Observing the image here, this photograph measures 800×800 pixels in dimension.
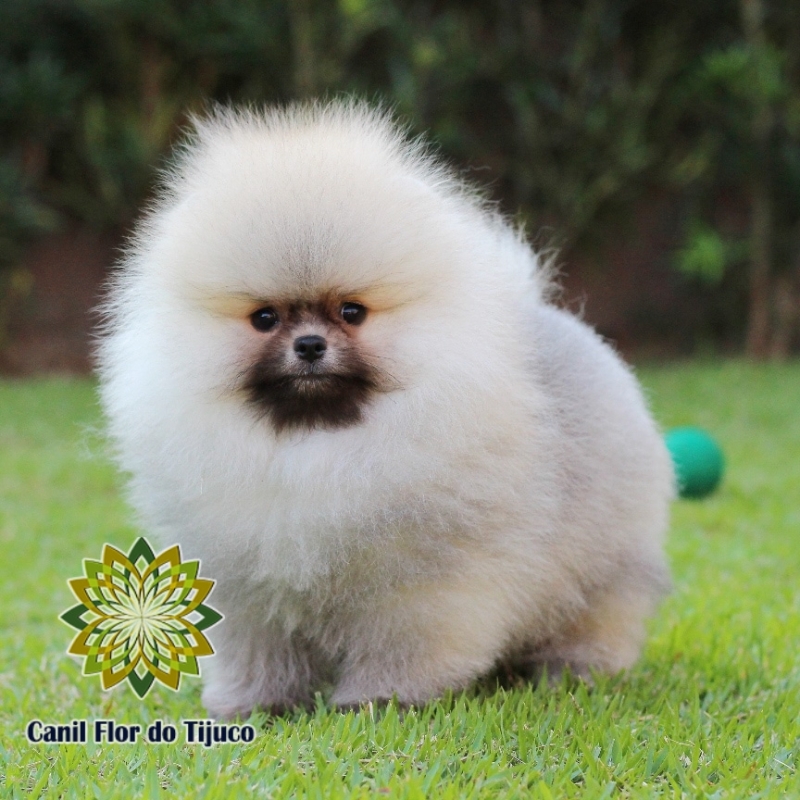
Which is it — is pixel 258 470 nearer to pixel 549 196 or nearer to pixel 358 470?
pixel 358 470

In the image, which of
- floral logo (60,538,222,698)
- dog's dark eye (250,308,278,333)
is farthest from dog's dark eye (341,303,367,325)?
floral logo (60,538,222,698)

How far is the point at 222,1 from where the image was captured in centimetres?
A: 782

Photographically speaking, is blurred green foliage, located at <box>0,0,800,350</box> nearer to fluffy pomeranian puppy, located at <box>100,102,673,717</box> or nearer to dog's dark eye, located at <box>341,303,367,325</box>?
fluffy pomeranian puppy, located at <box>100,102,673,717</box>

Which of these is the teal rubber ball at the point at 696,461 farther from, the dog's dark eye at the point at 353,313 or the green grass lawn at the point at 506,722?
the dog's dark eye at the point at 353,313

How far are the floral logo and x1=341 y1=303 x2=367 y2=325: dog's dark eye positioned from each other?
587 millimetres

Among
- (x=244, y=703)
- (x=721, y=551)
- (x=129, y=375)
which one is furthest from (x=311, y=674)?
(x=721, y=551)

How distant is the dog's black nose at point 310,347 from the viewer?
193 centimetres

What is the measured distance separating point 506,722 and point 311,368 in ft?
2.80

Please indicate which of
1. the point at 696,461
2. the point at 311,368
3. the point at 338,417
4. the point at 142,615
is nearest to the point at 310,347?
the point at 311,368

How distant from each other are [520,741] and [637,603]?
0.66 metres

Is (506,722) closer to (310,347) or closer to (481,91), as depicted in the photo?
(310,347)

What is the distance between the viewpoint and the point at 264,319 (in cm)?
200

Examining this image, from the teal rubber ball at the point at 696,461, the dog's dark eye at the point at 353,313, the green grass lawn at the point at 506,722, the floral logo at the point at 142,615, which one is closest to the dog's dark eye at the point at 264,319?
the dog's dark eye at the point at 353,313

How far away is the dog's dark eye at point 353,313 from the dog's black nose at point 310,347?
0.28 feet
